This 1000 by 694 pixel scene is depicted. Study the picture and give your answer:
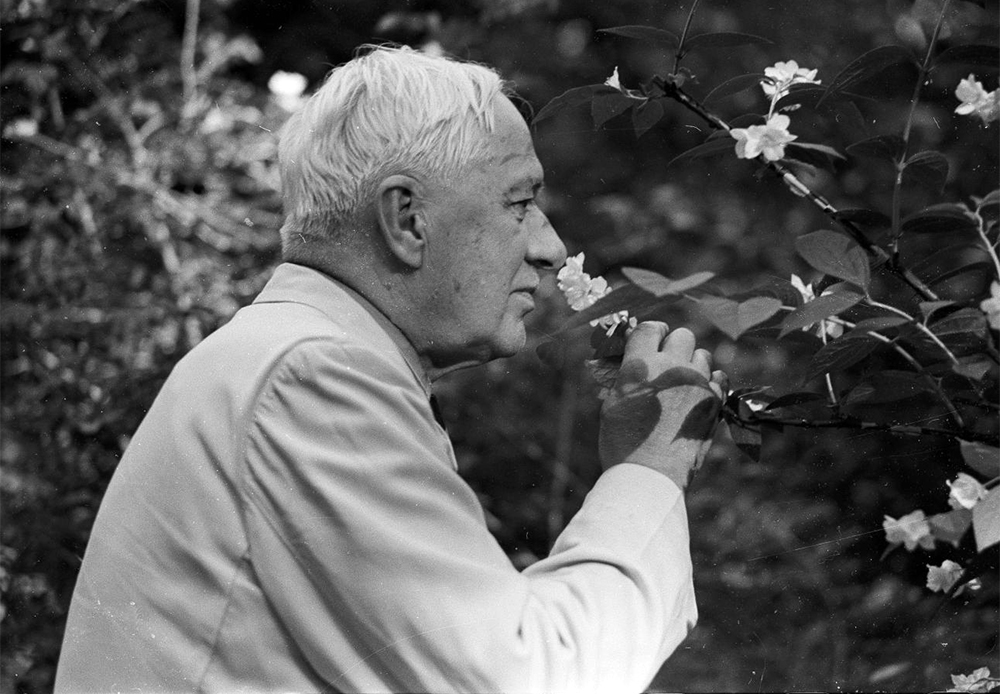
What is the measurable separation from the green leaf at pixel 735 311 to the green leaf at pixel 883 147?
251mm

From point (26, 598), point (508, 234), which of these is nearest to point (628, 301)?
point (508, 234)

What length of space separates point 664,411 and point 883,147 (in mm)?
313

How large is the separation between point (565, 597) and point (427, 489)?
136 millimetres

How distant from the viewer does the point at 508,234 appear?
119 centimetres

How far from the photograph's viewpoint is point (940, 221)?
1.08 metres

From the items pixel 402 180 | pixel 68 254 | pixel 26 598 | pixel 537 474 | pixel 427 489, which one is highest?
pixel 402 180

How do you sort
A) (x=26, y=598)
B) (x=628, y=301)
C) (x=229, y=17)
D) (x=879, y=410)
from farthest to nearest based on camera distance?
(x=229, y=17) → (x=26, y=598) → (x=879, y=410) → (x=628, y=301)

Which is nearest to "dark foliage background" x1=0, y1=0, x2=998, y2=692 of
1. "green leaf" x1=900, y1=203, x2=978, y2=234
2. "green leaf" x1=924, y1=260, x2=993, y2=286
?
"green leaf" x1=924, y1=260, x2=993, y2=286

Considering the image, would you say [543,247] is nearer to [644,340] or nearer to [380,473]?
[644,340]

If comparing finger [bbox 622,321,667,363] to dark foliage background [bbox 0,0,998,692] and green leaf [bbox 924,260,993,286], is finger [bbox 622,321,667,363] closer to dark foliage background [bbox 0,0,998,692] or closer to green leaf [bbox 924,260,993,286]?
green leaf [bbox 924,260,993,286]

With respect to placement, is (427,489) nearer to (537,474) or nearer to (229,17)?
(537,474)

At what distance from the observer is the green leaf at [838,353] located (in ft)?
3.39

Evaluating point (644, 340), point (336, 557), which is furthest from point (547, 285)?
point (336, 557)

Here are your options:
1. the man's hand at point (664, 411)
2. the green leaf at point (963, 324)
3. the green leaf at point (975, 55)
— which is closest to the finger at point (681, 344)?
the man's hand at point (664, 411)
